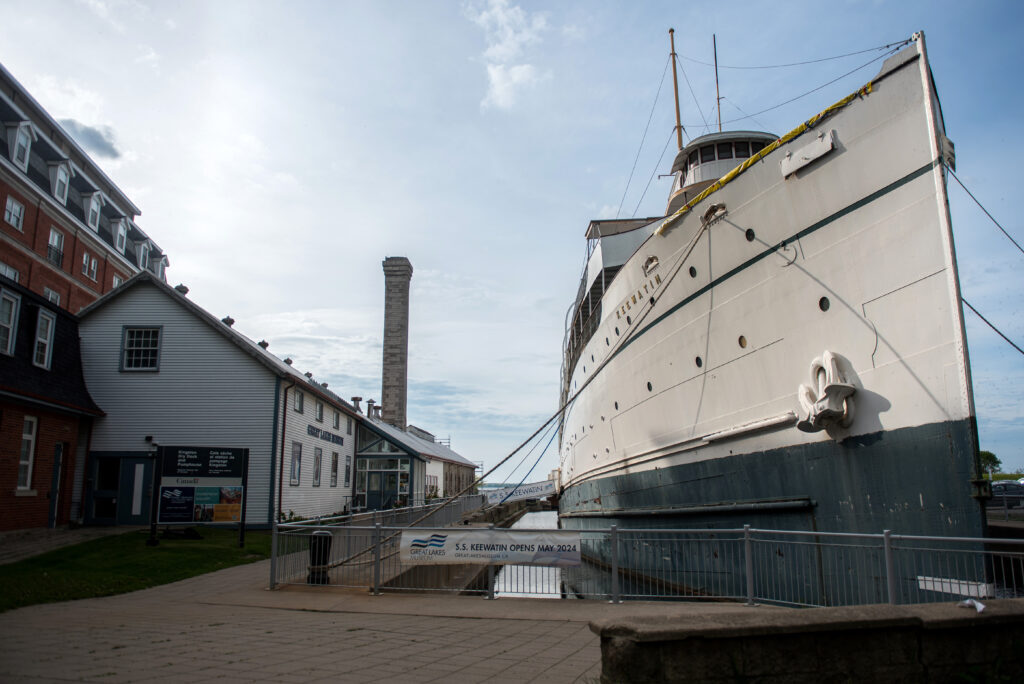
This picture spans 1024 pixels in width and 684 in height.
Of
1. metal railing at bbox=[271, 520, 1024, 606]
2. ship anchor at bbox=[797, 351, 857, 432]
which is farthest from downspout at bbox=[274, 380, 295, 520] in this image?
ship anchor at bbox=[797, 351, 857, 432]

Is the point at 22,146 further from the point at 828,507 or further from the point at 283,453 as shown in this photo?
the point at 828,507

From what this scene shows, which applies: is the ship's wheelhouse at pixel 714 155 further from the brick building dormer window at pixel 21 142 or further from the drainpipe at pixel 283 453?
the brick building dormer window at pixel 21 142

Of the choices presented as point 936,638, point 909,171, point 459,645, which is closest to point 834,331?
point 909,171

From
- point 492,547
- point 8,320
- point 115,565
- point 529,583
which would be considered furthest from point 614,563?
point 8,320

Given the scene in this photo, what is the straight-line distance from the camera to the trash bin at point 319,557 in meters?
11.1

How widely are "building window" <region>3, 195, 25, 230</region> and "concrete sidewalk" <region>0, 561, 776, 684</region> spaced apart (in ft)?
83.5

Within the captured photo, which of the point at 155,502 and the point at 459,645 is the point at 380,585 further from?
the point at 155,502

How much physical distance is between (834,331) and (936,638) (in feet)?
17.0

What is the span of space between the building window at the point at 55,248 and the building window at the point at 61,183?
1.56 m

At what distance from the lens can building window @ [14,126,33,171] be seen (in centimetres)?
2838

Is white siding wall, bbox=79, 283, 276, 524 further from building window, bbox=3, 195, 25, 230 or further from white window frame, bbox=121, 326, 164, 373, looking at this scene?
building window, bbox=3, 195, 25, 230

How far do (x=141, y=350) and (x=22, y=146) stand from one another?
1483 cm

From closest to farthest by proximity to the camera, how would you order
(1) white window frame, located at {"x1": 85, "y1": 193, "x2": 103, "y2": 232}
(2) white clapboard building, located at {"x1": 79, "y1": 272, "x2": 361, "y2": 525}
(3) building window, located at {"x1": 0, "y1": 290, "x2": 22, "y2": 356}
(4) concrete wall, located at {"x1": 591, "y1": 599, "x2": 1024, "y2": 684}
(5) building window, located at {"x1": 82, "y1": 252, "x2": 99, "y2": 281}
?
(4) concrete wall, located at {"x1": 591, "y1": 599, "x2": 1024, "y2": 684}
(3) building window, located at {"x1": 0, "y1": 290, "x2": 22, "y2": 356}
(2) white clapboard building, located at {"x1": 79, "y1": 272, "x2": 361, "y2": 525}
(5) building window, located at {"x1": 82, "y1": 252, "x2": 99, "y2": 281}
(1) white window frame, located at {"x1": 85, "y1": 193, "x2": 103, "y2": 232}

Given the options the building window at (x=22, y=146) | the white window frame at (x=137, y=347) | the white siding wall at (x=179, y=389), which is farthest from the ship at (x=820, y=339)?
the building window at (x=22, y=146)
